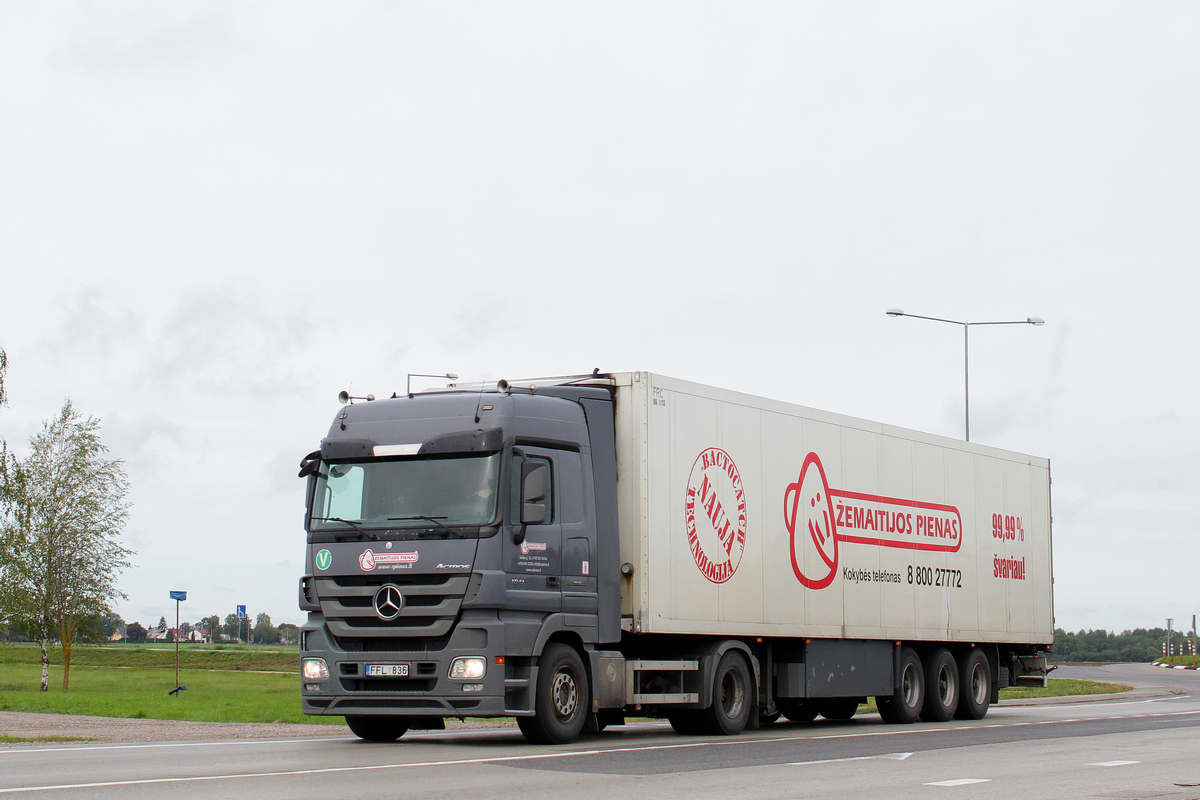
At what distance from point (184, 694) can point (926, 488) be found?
2138 cm

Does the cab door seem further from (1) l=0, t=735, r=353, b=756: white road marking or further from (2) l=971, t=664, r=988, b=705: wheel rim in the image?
(2) l=971, t=664, r=988, b=705: wheel rim

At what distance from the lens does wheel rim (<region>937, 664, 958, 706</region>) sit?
21594 millimetres

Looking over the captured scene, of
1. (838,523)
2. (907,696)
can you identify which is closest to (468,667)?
(838,523)

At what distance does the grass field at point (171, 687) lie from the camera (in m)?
23.2

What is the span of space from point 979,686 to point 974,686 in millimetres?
214

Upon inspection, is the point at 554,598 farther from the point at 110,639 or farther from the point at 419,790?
the point at 110,639

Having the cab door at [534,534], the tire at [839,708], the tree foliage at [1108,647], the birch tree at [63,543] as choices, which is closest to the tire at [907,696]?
the tire at [839,708]

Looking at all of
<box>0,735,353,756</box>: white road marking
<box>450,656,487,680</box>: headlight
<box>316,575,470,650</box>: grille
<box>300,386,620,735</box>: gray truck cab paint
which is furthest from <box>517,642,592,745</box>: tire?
<box>0,735,353,756</box>: white road marking

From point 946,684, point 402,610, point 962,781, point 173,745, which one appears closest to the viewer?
point 962,781

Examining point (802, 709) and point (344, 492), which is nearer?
point (344, 492)

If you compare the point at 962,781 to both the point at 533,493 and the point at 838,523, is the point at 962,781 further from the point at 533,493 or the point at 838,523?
the point at 838,523

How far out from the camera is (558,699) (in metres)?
14.7

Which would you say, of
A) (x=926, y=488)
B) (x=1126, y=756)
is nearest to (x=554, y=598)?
(x=1126, y=756)

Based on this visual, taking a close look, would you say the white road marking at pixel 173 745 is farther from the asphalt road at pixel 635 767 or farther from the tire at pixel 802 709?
the tire at pixel 802 709
